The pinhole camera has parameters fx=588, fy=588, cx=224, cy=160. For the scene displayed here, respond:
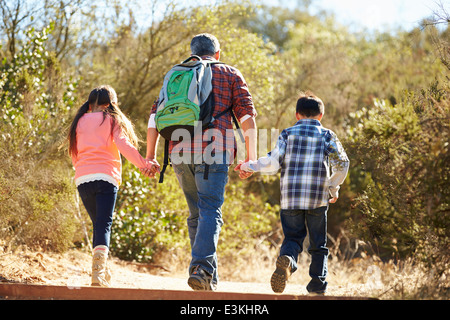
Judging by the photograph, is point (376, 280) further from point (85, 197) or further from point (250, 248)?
point (250, 248)

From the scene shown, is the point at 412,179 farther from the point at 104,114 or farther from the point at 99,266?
the point at 104,114

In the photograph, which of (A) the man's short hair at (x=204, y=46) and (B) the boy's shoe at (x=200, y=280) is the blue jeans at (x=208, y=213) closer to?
(B) the boy's shoe at (x=200, y=280)

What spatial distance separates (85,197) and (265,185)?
30.1 ft

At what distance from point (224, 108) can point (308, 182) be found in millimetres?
869

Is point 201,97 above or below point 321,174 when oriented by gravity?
above

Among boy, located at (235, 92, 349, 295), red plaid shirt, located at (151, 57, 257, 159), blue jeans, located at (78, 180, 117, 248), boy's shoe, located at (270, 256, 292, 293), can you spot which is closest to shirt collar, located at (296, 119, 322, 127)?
boy, located at (235, 92, 349, 295)

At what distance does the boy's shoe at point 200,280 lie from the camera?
157 inches

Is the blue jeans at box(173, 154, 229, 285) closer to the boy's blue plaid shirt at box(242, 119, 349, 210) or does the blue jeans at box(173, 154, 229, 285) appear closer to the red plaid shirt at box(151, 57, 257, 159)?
the red plaid shirt at box(151, 57, 257, 159)

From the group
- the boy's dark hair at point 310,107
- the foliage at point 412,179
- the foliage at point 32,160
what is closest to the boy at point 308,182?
the boy's dark hair at point 310,107

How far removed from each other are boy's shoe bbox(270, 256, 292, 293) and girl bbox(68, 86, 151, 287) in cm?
127

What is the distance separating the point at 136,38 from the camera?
11.0 metres

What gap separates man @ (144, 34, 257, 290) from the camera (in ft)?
13.6

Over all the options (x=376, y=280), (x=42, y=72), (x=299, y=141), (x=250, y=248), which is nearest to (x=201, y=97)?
(x=299, y=141)
